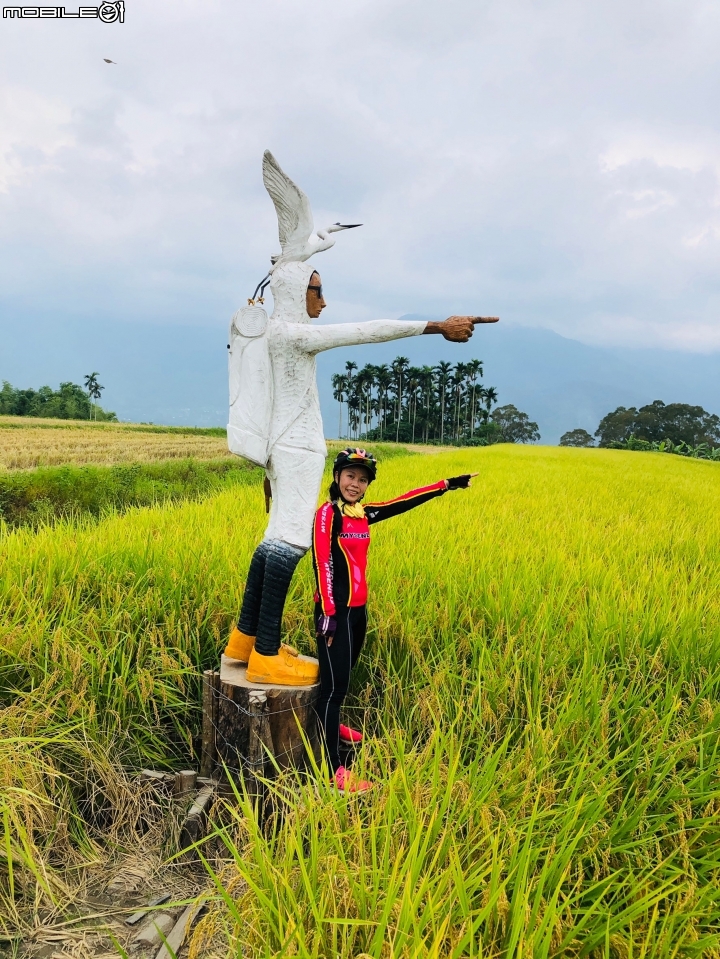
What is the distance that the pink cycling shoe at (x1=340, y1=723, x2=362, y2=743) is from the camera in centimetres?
234

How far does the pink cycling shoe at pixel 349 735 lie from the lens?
234 cm

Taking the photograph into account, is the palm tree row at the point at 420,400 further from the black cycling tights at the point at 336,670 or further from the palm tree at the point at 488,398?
the black cycling tights at the point at 336,670

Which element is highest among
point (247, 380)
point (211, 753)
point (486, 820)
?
point (247, 380)

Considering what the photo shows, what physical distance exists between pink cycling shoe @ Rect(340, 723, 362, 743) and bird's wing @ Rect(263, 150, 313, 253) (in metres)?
1.96

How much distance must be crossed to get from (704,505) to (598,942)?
730 centimetres

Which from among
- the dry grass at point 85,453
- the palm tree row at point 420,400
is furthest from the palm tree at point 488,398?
the dry grass at point 85,453

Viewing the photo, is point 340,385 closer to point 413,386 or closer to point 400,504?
point 413,386

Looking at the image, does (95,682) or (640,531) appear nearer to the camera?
(95,682)

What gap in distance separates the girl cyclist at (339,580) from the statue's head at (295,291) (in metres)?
0.61

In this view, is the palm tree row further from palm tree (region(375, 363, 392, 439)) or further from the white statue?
the white statue

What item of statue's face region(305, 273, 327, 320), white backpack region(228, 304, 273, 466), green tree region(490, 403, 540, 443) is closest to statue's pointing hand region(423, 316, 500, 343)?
statue's face region(305, 273, 327, 320)

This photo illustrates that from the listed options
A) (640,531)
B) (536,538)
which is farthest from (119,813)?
(640,531)

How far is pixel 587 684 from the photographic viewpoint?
218 centimetres

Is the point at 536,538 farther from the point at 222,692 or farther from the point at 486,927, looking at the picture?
the point at 486,927
